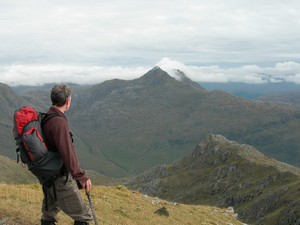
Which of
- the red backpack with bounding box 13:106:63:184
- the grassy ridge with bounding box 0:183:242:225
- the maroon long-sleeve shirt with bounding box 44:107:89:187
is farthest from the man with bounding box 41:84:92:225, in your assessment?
the grassy ridge with bounding box 0:183:242:225

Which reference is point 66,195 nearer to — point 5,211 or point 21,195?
point 5,211

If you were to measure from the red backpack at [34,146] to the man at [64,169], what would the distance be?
29 centimetres

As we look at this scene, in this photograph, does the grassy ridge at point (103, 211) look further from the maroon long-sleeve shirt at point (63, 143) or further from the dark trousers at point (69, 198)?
the maroon long-sleeve shirt at point (63, 143)

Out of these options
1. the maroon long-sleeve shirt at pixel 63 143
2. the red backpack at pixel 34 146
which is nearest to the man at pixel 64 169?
the maroon long-sleeve shirt at pixel 63 143

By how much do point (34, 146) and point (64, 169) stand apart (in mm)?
1333

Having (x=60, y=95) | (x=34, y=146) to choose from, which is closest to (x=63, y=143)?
(x=34, y=146)

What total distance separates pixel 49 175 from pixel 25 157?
0.91m

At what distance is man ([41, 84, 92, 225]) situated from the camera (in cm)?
1209

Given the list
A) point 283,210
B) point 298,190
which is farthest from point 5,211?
point 298,190

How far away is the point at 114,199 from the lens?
104 ft

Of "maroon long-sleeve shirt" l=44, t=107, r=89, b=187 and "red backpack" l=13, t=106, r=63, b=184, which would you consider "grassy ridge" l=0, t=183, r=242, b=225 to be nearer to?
"red backpack" l=13, t=106, r=63, b=184

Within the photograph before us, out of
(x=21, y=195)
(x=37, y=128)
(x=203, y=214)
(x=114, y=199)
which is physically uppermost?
(x=37, y=128)

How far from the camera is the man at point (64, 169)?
39.7 ft

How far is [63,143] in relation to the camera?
12031 millimetres
